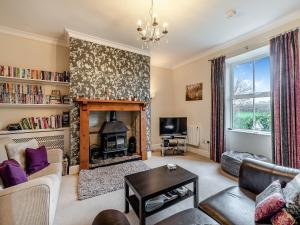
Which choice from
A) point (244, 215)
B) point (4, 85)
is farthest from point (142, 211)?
point (4, 85)

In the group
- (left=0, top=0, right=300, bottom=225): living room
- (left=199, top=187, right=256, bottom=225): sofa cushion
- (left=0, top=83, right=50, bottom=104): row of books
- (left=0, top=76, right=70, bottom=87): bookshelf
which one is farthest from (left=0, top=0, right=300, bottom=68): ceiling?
(left=199, top=187, right=256, bottom=225): sofa cushion

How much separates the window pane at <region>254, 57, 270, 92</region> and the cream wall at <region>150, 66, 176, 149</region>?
2.55m

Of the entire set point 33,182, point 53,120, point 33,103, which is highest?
point 33,103

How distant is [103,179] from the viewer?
2789 mm

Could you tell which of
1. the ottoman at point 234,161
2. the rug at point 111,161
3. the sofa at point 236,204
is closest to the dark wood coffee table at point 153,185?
the sofa at point 236,204

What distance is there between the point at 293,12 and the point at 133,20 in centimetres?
264

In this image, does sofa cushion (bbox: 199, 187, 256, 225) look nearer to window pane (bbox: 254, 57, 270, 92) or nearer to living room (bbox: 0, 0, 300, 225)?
living room (bbox: 0, 0, 300, 225)

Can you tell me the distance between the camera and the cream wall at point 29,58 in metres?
3.00

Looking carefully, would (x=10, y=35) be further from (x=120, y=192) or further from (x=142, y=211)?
(x=142, y=211)

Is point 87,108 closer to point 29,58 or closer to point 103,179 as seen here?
point 103,179

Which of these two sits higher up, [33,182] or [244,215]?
[33,182]

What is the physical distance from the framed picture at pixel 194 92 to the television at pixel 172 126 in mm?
688

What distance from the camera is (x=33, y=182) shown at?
→ 1.41 meters

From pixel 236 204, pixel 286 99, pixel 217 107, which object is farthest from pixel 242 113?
pixel 236 204
